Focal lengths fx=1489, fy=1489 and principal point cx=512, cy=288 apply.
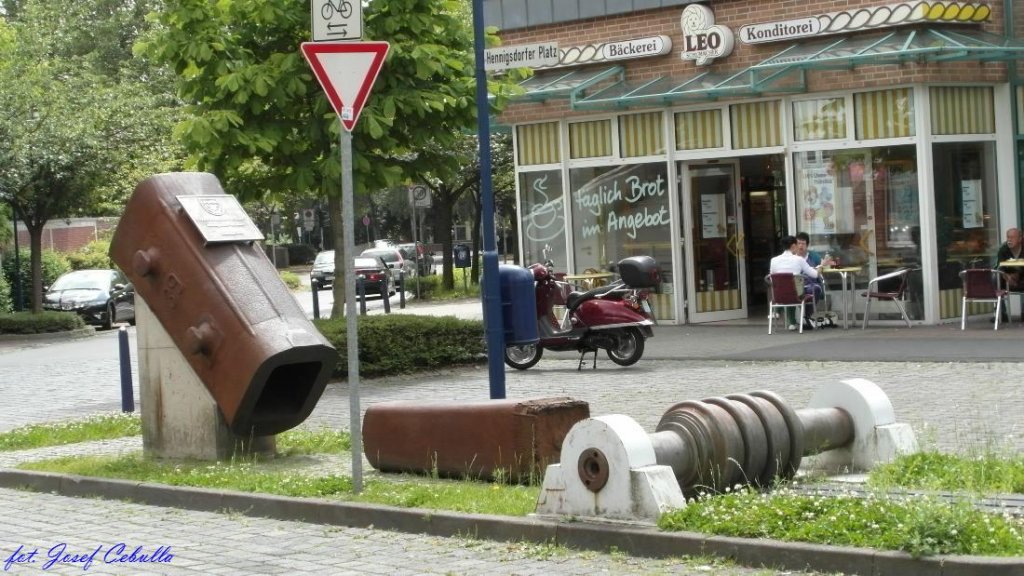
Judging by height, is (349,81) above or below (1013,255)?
above

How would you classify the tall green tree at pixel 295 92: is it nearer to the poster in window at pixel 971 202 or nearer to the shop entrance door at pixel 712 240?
the shop entrance door at pixel 712 240

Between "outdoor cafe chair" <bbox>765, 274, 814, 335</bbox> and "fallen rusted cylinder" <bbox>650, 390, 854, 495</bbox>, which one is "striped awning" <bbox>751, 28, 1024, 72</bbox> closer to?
"outdoor cafe chair" <bbox>765, 274, 814, 335</bbox>

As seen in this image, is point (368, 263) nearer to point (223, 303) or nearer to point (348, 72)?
point (223, 303)

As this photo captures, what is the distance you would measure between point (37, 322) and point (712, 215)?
16.3 meters

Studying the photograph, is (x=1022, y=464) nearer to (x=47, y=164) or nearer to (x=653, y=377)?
(x=653, y=377)

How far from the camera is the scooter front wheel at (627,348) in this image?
1709 cm

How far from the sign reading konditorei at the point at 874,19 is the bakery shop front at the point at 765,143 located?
2 cm

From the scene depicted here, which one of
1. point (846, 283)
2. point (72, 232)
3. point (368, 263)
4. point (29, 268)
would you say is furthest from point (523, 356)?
point (72, 232)

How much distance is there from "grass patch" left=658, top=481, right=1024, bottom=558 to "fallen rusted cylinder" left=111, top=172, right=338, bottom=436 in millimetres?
3910

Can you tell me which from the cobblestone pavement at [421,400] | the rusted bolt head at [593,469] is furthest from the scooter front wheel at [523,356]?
the rusted bolt head at [593,469]

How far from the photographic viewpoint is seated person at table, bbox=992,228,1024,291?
1877cm

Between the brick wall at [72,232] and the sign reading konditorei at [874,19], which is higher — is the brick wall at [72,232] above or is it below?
below

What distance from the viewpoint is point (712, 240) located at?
2233 centimetres

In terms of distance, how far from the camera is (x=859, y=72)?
19562 millimetres
